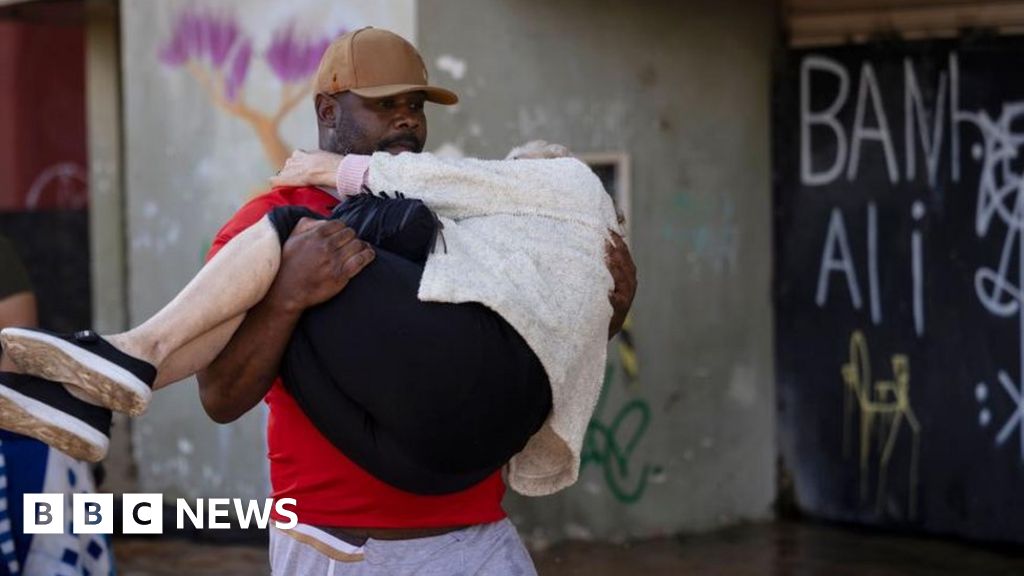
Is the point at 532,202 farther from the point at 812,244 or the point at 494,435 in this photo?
the point at 812,244

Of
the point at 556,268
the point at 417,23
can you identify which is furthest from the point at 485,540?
the point at 417,23

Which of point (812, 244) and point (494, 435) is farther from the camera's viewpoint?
point (812, 244)

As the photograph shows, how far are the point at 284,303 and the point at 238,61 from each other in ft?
16.6

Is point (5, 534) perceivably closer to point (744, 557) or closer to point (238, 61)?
point (238, 61)

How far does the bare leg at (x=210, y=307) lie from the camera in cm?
290

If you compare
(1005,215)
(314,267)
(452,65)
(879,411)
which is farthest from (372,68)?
(879,411)

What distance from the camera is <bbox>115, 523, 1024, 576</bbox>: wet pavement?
23.7ft

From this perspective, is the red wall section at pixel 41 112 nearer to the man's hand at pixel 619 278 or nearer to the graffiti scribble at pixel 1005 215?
the graffiti scribble at pixel 1005 215

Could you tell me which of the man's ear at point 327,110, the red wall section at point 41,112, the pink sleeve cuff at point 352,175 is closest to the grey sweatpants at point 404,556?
the pink sleeve cuff at point 352,175

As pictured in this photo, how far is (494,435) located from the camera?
3090 millimetres

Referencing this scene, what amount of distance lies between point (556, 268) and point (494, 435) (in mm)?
331

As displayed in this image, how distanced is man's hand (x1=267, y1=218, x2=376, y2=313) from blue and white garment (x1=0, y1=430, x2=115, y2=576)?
2.10 metres

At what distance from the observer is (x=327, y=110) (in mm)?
3498

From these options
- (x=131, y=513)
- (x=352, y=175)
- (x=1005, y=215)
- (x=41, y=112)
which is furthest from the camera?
(x=41, y=112)
